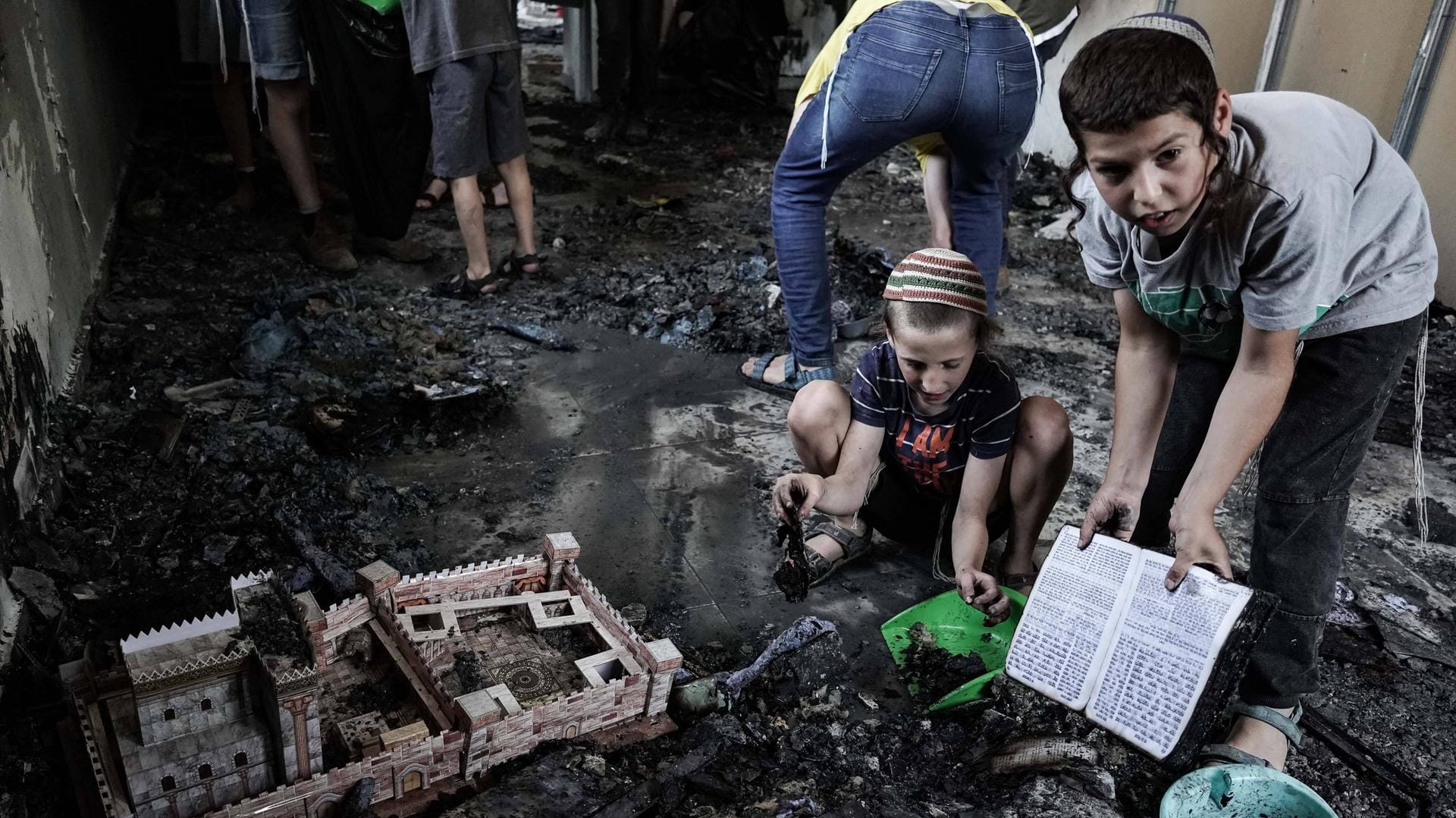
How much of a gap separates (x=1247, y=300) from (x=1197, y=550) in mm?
508

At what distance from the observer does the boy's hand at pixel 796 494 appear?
7.55 feet

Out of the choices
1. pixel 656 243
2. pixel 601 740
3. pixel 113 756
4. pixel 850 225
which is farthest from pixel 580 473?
pixel 850 225

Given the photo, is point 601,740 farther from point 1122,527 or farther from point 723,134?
point 723,134

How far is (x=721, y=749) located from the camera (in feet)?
6.84

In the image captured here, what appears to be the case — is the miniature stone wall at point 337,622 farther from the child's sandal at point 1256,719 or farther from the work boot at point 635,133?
the work boot at point 635,133

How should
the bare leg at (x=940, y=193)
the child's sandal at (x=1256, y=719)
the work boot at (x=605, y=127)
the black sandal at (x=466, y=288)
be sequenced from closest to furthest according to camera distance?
the child's sandal at (x=1256, y=719), the bare leg at (x=940, y=193), the black sandal at (x=466, y=288), the work boot at (x=605, y=127)

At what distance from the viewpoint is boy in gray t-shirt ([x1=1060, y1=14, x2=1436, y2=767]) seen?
5.38 ft

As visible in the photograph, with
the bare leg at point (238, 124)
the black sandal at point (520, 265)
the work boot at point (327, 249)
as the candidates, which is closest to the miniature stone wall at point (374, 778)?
the black sandal at point (520, 265)

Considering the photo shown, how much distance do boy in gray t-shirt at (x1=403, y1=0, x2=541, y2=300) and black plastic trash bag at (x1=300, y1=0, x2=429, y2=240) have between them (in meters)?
0.24

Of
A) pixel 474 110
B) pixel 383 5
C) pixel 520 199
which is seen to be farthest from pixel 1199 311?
pixel 383 5

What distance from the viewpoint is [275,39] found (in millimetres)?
4422

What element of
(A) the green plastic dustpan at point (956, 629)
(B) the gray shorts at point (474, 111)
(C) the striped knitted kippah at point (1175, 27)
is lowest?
(A) the green plastic dustpan at point (956, 629)

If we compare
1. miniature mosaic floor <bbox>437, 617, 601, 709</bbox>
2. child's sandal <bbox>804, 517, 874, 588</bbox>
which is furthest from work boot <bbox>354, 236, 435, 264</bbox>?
miniature mosaic floor <bbox>437, 617, 601, 709</bbox>

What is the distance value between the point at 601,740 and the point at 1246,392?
1479 millimetres
